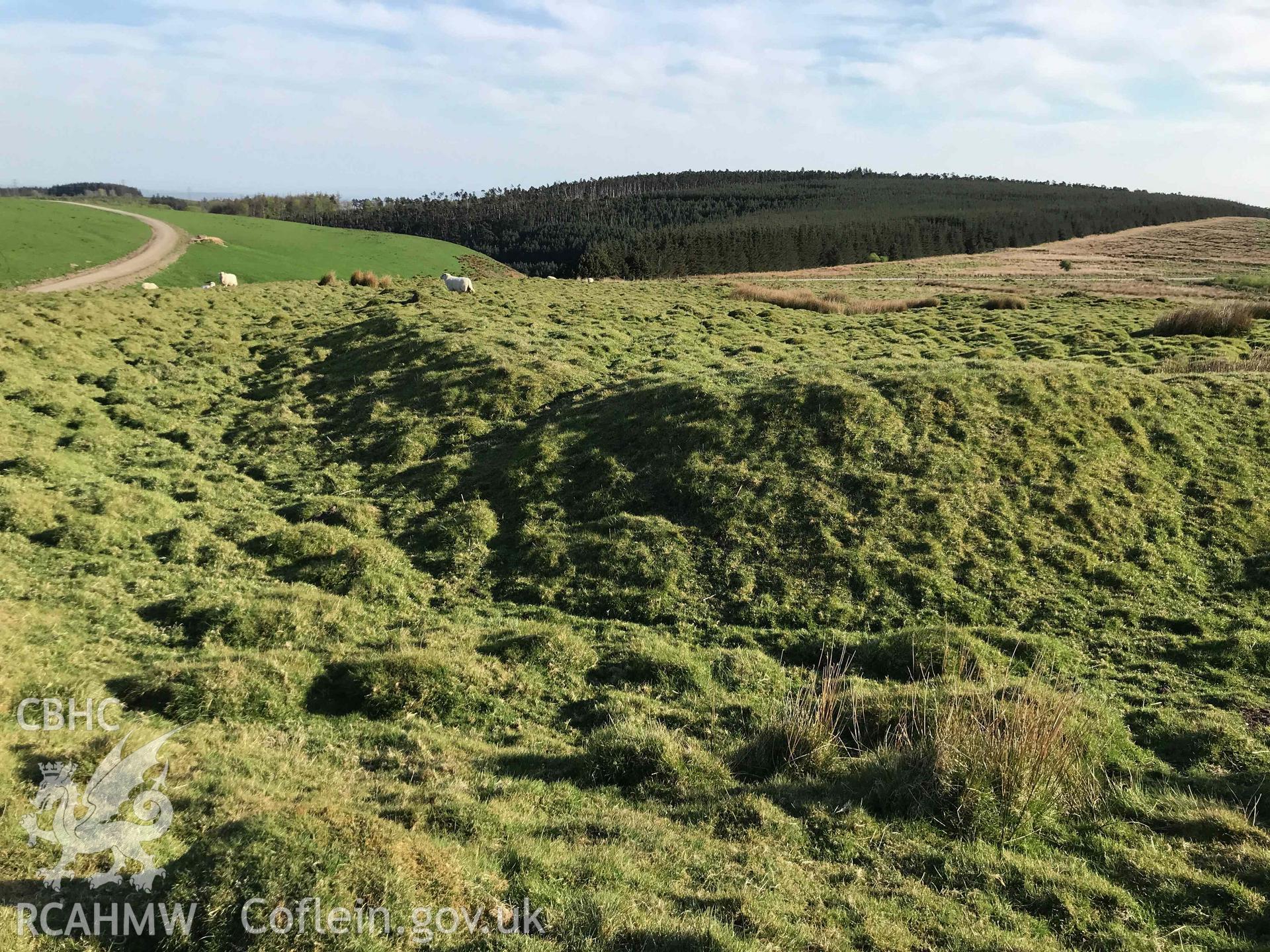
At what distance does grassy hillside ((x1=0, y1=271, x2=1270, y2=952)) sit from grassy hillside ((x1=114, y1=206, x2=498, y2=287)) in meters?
39.5

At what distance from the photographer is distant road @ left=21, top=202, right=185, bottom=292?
152 feet

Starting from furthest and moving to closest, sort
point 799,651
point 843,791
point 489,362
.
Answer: point 489,362 < point 799,651 < point 843,791

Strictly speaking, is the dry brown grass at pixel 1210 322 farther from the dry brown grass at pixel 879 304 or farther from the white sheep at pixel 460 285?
the white sheep at pixel 460 285

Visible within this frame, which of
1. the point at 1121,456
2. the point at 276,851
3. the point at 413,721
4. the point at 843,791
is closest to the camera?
the point at 276,851

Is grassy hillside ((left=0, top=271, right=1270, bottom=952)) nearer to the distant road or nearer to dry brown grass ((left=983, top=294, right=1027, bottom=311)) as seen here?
dry brown grass ((left=983, top=294, right=1027, bottom=311))

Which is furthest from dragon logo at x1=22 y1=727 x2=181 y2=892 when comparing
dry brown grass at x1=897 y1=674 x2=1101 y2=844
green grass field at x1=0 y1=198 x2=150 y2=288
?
green grass field at x1=0 y1=198 x2=150 y2=288

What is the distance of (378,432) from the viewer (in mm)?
21469

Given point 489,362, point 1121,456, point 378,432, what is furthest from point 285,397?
point 1121,456

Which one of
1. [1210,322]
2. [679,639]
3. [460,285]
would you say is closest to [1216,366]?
[1210,322]

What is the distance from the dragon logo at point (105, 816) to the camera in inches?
207

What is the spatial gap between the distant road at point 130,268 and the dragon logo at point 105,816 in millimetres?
49046

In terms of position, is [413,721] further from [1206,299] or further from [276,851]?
[1206,299]

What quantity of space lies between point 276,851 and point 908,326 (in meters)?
38.5

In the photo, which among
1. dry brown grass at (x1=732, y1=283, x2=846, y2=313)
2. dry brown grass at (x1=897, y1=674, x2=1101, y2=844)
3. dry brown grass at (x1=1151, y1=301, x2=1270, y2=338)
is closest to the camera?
dry brown grass at (x1=897, y1=674, x2=1101, y2=844)
